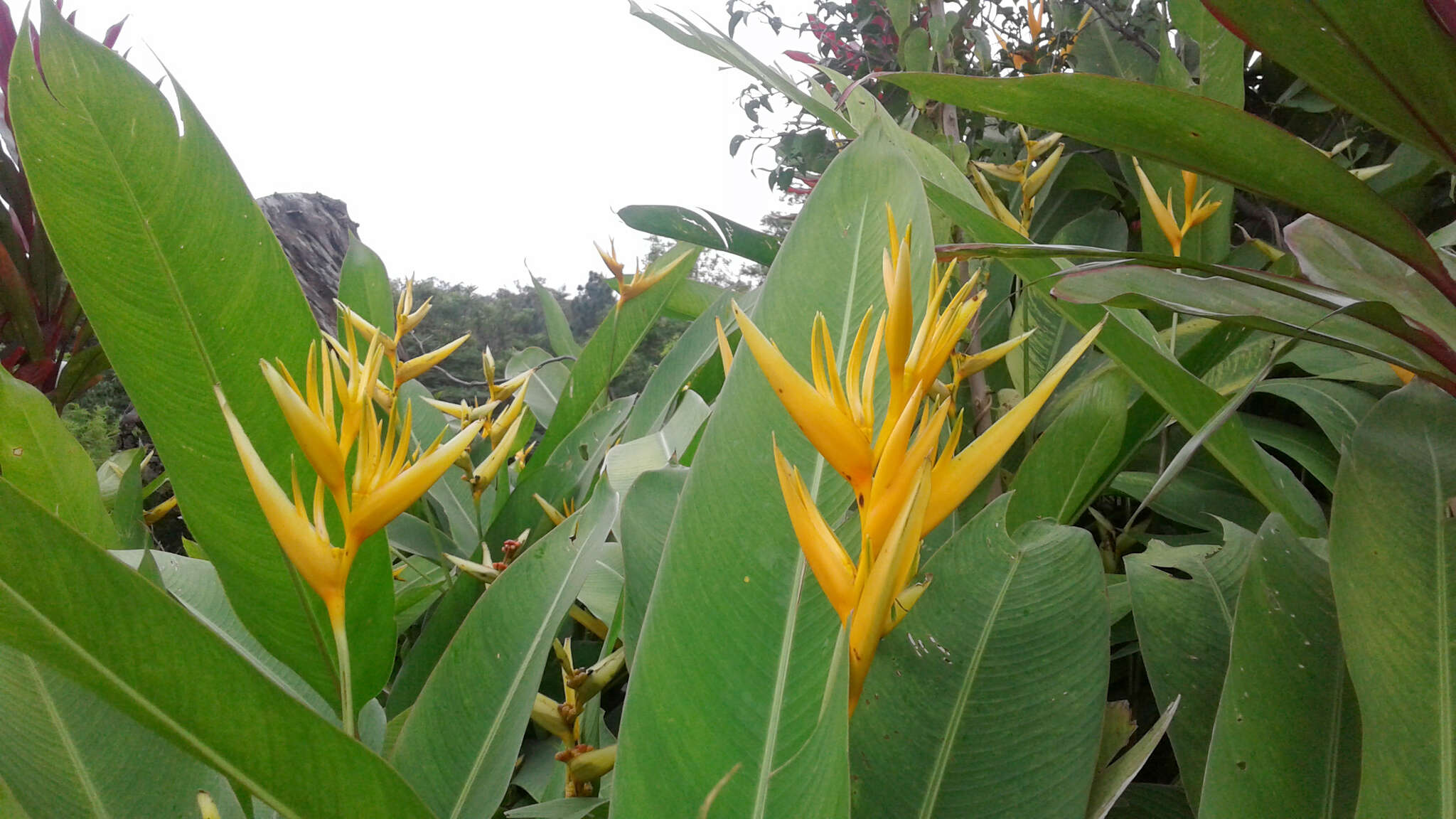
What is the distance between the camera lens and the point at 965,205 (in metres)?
0.58

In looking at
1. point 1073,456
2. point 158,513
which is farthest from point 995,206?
point 158,513

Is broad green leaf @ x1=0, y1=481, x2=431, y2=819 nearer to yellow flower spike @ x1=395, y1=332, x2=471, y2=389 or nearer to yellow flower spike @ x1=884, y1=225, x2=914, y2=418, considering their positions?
yellow flower spike @ x1=884, y1=225, x2=914, y2=418

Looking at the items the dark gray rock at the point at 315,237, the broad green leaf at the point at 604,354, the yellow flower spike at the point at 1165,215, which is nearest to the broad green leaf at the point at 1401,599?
the yellow flower spike at the point at 1165,215

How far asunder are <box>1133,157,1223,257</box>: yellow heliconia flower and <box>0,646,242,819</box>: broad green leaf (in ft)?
2.78

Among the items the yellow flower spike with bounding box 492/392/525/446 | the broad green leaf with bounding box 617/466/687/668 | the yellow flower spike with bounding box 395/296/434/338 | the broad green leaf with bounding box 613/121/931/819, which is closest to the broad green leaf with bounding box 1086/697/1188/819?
the broad green leaf with bounding box 613/121/931/819

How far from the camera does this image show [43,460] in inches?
20.1

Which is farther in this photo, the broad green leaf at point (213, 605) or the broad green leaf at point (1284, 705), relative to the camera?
the broad green leaf at point (213, 605)

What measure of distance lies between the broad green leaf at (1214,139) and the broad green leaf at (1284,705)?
0.18 meters

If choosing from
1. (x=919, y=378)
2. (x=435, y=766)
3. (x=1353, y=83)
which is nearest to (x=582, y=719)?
(x=435, y=766)

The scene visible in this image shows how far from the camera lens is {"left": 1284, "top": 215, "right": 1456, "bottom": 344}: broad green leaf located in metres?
0.49

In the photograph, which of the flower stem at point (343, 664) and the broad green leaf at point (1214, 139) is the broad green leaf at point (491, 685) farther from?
the broad green leaf at point (1214, 139)

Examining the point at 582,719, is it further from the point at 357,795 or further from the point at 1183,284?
the point at 1183,284

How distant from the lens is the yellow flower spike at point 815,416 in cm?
28

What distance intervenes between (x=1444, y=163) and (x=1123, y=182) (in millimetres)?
669
